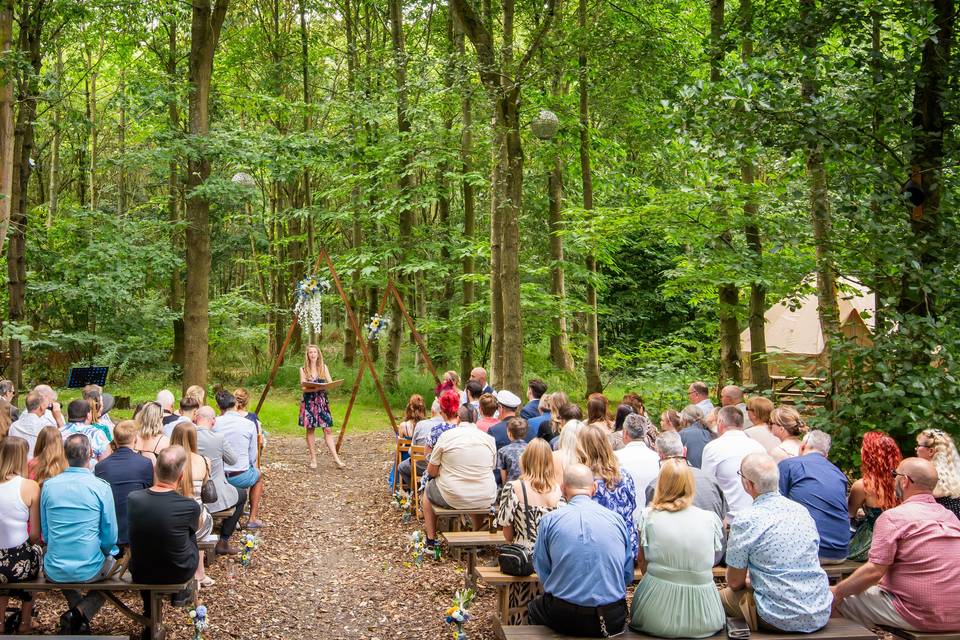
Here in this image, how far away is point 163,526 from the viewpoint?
4758 mm

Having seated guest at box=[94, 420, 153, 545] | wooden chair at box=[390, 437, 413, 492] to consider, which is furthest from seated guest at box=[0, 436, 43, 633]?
wooden chair at box=[390, 437, 413, 492]

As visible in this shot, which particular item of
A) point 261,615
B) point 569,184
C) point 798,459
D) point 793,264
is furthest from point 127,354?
point 798,459

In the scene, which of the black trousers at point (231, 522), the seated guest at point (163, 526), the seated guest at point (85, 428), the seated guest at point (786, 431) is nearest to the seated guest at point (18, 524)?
the seated guest at point (163, 526)

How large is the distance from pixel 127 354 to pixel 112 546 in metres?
13.1

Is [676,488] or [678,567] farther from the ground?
[676,488]

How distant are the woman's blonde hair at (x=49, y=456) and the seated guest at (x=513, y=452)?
330 cm

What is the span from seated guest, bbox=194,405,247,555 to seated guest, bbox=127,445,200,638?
1941 millimetres

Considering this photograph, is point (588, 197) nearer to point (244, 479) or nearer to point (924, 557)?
point (244, 479)

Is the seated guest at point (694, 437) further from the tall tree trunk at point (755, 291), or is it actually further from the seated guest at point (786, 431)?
the tall tree trunk at point (755, 291)

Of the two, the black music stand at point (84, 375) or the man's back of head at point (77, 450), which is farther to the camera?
the black music stand at point (84, 375)

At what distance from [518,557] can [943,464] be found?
267cm

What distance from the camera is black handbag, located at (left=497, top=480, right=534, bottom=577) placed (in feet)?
16.3

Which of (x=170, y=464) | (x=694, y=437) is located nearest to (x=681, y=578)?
(x=694, y=437)

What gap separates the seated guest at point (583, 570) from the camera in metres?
3.98
